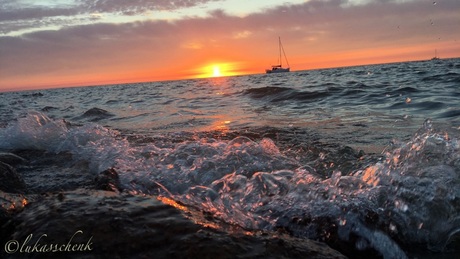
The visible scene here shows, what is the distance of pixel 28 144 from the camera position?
6914mm

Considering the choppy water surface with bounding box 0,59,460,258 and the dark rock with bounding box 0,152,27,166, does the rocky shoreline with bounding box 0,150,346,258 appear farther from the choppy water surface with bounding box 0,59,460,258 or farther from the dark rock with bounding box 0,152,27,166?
the dark rock with bounding box 0,152,27,166

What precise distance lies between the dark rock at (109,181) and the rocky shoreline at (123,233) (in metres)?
0.81

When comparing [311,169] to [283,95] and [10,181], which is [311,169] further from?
[283,95]

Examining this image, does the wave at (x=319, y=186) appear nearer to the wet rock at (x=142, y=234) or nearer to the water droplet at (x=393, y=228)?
the water droplet at (x=393, y=228)

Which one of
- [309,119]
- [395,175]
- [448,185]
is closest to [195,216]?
[395,175]

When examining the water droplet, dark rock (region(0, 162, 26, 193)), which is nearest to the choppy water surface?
the water droplet

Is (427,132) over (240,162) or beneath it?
over

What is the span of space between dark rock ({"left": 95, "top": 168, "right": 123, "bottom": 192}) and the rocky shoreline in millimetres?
814

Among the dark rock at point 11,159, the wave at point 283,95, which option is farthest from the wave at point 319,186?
the wave at point 283,95

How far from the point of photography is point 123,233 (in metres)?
2.05

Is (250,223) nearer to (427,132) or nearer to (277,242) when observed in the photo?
(277,242)

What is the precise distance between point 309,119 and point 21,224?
23.4 ft

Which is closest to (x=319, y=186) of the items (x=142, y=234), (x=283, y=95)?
(x=142, y=234)

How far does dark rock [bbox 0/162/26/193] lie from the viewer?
3486 mm
